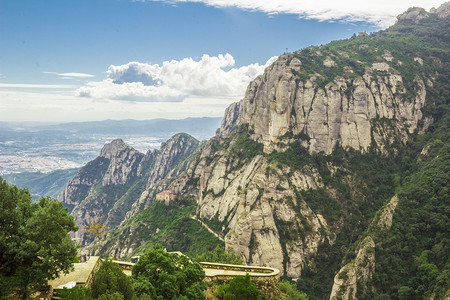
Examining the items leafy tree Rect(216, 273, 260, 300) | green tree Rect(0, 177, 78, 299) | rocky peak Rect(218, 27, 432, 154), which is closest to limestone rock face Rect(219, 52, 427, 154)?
rocky peak Rect(218, 27, 432, 154)

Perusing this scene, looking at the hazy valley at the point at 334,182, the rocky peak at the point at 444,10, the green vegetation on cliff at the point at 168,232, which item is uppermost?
the rocky peak at the point at 444,10

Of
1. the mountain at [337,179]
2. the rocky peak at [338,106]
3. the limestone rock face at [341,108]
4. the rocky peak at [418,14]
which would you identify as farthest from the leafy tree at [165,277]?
the rocky peak at [418,14]

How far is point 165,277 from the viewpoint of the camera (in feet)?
80.2

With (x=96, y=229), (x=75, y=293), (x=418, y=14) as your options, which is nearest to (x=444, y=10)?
(x=418, y=14)

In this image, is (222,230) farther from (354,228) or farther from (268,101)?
(268,101)

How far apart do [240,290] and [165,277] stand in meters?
7.56

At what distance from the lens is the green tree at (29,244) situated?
19.4 metres

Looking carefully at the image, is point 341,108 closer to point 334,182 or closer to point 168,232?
point 334,182

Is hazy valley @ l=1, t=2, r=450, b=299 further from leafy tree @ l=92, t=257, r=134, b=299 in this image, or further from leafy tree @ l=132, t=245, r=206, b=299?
leafy tree @ l=92, t=257, r=134, b=299

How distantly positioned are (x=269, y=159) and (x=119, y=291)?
86.8 m

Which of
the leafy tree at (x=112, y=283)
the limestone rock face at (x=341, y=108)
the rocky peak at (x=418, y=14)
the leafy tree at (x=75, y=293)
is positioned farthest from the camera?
the rocky peak at (x=418, y=14)

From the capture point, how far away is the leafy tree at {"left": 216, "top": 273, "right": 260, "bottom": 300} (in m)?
27.9

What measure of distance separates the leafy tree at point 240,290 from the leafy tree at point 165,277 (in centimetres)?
232

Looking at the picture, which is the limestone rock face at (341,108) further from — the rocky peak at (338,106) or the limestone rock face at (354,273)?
the limestone rock face at (354,273)
